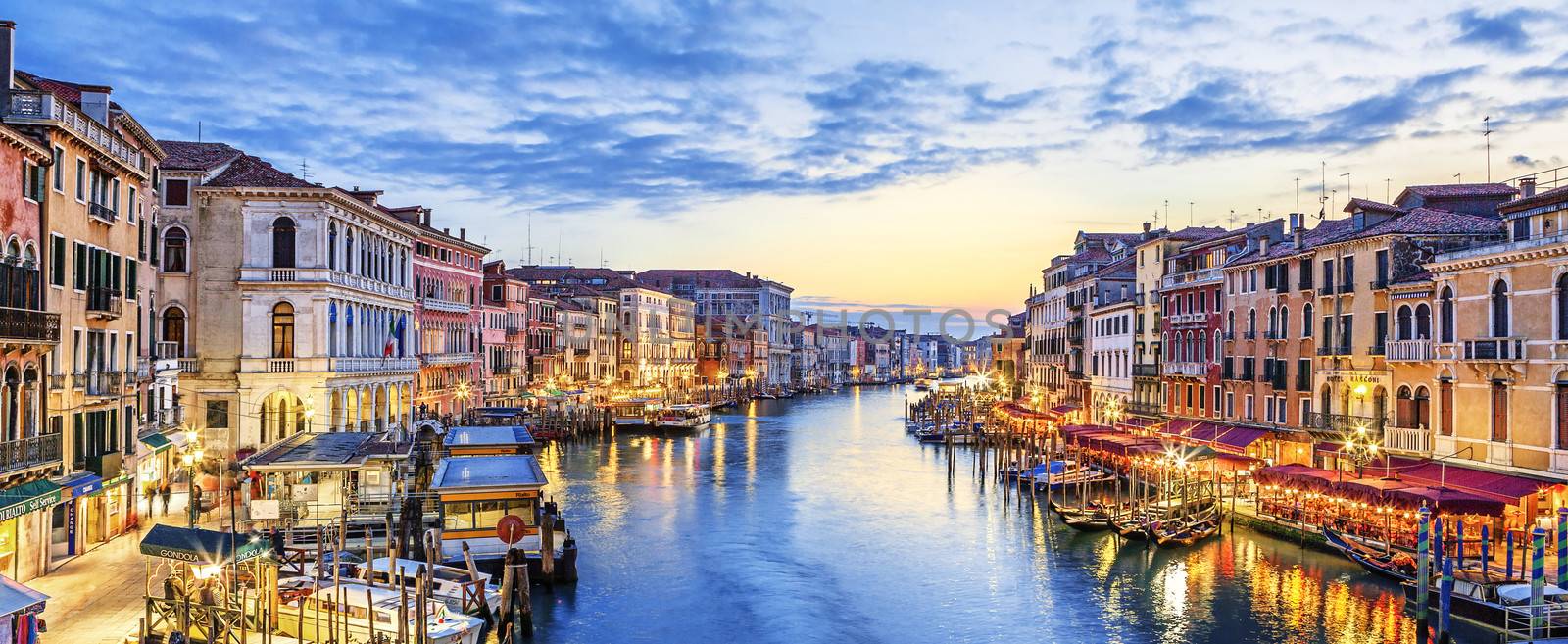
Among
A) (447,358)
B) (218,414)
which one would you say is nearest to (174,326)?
(218,414)

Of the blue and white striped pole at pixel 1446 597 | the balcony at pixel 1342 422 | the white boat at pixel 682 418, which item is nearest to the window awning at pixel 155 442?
the blue and white striped pole at pixel 1446 597

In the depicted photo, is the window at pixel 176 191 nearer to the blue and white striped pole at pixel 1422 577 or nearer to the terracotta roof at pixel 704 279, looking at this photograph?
the blue and white striped pole at pixel 1422 577

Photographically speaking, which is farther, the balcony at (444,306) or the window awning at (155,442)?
the balcony at (444,306)

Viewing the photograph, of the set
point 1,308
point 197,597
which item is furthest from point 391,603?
point 1,308

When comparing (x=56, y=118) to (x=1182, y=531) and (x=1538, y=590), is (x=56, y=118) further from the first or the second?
(x=1182, y=531)

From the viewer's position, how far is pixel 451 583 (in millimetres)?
17844

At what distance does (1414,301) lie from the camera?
2433cm

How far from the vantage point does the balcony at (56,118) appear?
16109 mm

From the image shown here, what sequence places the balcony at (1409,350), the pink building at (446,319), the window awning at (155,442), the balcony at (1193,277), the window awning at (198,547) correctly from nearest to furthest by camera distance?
the window awning at (198,547) < the window awning at (155,442) < the balcony at (1409,350) < the balcony at (1193,277) < the pink building at (446,319)

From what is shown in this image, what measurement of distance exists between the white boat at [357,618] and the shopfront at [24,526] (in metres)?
3.14

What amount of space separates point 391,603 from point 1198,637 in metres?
11.8

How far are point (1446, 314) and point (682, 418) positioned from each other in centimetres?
4168

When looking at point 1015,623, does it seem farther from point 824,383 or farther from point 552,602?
point 824,383

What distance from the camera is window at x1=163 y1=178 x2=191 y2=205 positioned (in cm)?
2888
